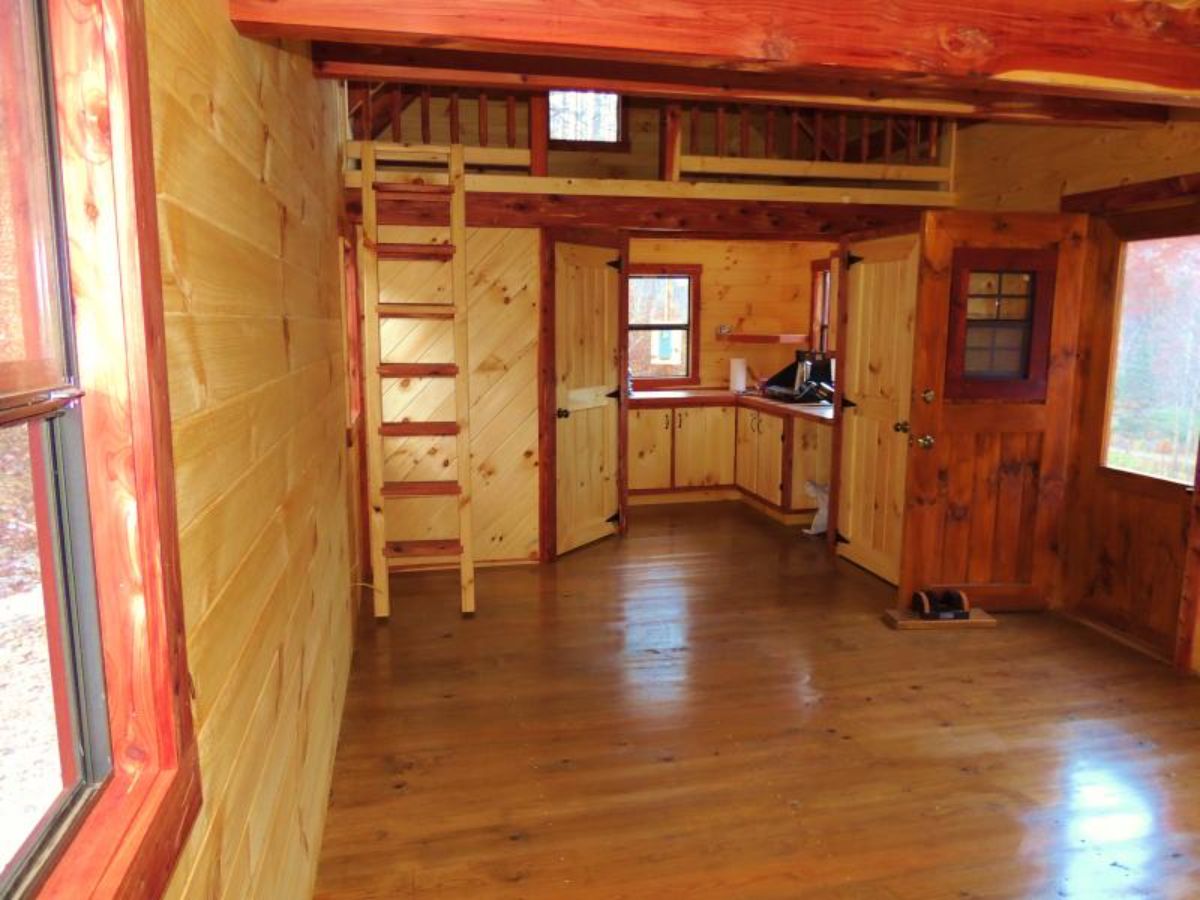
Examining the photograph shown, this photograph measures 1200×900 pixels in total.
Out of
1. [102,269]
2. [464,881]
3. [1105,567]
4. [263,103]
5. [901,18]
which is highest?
[901,18]

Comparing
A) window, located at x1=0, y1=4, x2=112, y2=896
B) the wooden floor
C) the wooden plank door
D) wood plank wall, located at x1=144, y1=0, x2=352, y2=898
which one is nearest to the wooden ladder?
the wooden floor

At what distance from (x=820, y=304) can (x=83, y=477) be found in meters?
6.86

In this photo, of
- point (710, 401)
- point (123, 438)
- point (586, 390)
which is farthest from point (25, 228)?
point (710, 401)

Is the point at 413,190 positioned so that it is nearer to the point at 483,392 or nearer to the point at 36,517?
the point at 483,392

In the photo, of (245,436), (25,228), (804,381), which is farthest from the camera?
(804,381)

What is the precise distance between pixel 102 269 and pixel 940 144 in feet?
17.7

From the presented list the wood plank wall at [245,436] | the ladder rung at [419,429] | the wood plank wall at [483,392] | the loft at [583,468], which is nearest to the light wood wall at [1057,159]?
the loft at [583,468]

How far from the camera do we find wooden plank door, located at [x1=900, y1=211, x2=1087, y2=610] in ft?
13.1

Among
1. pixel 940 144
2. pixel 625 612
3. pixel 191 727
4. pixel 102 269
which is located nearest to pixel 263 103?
pixel 102 269

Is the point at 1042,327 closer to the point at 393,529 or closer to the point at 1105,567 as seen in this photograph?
the point at 1105,567

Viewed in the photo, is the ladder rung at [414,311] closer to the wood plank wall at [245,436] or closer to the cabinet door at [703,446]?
the wood plank wall at [245,436]

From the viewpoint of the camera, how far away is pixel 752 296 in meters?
7.22

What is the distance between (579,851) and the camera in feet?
7.72

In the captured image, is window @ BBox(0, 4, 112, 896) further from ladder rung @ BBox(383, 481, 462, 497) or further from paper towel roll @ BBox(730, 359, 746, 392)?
paper towel roll @ BBox(730, 359, 746, 392)
